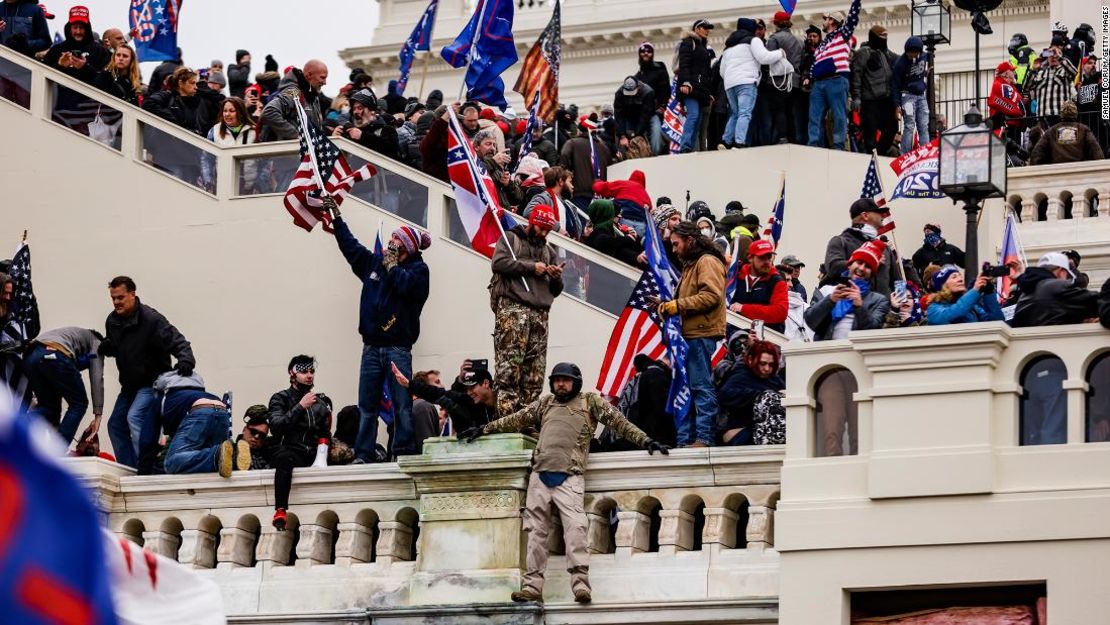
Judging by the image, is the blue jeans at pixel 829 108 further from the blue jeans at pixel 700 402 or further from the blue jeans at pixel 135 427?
the blue jeans at pixel 700 402

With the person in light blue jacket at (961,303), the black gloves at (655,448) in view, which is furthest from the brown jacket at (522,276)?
the person in light blue jacket at (961,303)

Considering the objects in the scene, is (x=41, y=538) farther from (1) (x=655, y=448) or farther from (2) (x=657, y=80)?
Result: (2) (x=657, y=80)

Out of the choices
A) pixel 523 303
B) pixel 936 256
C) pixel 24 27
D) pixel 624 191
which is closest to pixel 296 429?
pixel 523 303

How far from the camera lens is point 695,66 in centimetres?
2442

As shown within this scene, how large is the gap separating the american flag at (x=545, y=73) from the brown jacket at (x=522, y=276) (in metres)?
9.81

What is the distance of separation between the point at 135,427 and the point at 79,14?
311 inches

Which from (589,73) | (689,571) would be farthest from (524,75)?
(589,73)

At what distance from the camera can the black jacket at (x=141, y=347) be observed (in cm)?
1617

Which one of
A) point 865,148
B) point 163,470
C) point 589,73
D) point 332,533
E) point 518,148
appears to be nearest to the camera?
point 332,533

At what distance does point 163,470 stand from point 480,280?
188 inches

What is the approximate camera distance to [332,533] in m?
14.3

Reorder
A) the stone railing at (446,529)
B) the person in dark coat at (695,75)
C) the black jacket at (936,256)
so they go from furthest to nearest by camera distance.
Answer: the person in dark coat at (695,75) → the black jacket at (936,256) → the stone railing at (446,529)

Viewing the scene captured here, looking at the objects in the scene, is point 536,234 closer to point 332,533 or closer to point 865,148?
point 332,533

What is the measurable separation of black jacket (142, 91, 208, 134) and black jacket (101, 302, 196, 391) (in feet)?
17.8
